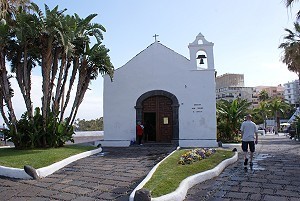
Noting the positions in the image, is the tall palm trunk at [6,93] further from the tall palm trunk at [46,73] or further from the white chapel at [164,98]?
the white chapel at [164,98]

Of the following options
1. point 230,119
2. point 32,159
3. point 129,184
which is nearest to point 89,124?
point 230,119

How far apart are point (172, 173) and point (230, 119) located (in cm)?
1256

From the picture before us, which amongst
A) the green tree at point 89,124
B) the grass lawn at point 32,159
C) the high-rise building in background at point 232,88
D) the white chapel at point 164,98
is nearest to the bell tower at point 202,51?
the white chapel at point 164,98

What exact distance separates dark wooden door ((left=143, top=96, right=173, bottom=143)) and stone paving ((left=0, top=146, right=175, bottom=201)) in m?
6.60

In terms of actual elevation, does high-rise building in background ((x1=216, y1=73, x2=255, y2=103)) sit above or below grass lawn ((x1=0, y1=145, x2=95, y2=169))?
above

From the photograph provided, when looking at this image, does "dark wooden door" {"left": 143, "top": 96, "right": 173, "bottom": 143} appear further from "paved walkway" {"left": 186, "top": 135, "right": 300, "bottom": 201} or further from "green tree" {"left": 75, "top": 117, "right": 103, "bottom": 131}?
"green tree" {"left": 75, "top": 117, "right": 103, "bottom": 131}

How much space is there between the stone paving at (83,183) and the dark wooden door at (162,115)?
6602mm

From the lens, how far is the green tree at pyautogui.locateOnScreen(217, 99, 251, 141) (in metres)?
18.9

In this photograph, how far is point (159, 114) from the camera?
17.3 metres

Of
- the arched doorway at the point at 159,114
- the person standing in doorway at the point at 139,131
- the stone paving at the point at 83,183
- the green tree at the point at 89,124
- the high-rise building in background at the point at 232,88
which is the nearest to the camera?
the stone paving at the point at 83,183

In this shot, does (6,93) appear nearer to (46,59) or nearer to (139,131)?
(46,59)

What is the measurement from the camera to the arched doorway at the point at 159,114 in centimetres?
1700

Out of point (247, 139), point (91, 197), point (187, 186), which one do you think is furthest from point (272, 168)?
point (91, 197)

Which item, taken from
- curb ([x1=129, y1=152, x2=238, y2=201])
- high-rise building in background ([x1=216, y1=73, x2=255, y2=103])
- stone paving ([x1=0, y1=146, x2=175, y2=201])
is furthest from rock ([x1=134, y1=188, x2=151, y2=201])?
high-rise building in background ([x1=216, y1=73, x2=255, y2=103])
